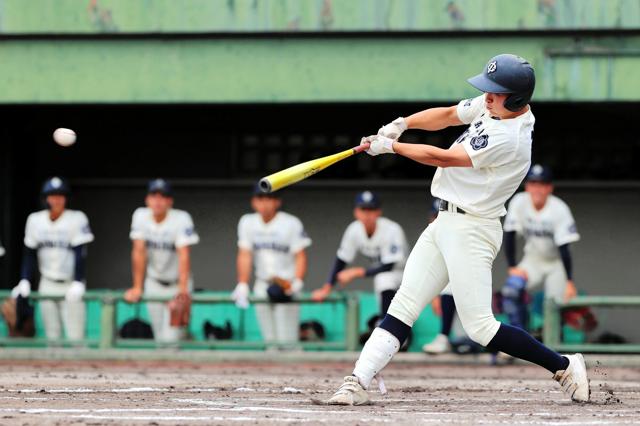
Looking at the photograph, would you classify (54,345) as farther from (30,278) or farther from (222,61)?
(222,61)

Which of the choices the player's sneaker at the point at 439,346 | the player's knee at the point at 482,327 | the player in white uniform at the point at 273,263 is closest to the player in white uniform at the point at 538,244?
the player's sneaker at the point at 439,346

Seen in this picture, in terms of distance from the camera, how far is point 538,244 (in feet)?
39.6

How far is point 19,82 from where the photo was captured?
13164mm

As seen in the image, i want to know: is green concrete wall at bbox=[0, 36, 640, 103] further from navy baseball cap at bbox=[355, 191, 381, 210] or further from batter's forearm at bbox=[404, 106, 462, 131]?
batter's forearm at bbox=[404, 106, 462, 131]

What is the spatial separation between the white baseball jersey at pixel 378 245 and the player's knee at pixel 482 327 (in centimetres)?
518

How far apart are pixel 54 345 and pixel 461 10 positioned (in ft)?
15.1

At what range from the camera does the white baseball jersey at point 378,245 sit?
12.1 metres

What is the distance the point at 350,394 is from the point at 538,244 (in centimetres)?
559

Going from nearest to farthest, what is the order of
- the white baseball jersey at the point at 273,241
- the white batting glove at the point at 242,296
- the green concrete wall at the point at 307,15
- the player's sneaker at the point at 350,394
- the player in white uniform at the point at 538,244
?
the player's sneaker at the point at 350,394, the player in white uniform at the point at 538,244, the white batting glove at the point at 242,296, the white baseball jersey at the point at 273,241, the green concrete wall at the point at 307,15

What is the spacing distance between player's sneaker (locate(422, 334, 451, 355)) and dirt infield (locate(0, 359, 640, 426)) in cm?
30

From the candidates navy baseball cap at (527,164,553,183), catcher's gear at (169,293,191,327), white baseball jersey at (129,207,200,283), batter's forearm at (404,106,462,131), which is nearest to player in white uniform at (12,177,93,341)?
white baseball jersey at (129,207,200,283)

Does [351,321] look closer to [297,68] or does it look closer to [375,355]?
[297,68]

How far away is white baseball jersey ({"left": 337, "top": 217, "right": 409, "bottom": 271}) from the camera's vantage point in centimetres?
1209

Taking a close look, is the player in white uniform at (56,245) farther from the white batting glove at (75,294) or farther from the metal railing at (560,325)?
the metal railing at (560,325)
